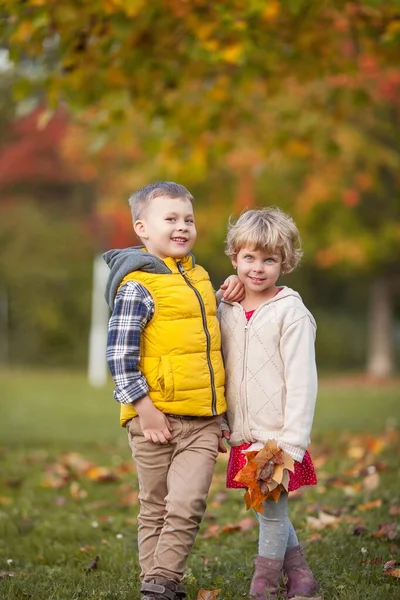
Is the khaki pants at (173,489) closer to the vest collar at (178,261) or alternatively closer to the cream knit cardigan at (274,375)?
the cream knit cardigan at (274,375)

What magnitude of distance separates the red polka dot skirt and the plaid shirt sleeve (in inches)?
19.6

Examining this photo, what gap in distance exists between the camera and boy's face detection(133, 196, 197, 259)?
146 inches

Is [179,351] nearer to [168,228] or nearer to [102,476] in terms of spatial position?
[168,228]

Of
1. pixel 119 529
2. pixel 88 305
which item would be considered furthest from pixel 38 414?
pixel 88 305

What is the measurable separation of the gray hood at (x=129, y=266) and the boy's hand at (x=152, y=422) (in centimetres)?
42

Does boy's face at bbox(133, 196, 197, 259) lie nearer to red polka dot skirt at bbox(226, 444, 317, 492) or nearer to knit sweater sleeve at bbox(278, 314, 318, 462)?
knit sweater sleeve at bbox(278, 314, 318, 462)

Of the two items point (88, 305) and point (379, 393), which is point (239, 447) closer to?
point (379, 393)

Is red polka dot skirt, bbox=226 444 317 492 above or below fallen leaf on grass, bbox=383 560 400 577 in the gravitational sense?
above

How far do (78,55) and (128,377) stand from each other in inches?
143

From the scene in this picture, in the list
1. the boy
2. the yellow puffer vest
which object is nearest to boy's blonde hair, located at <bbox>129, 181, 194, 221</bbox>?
the boy

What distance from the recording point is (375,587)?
3.63m

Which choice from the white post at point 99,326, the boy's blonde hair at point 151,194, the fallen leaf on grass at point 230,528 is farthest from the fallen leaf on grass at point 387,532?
the white post at point 99,326

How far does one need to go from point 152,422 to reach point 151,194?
0.93 m

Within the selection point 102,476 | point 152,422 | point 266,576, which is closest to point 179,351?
point 152,422
